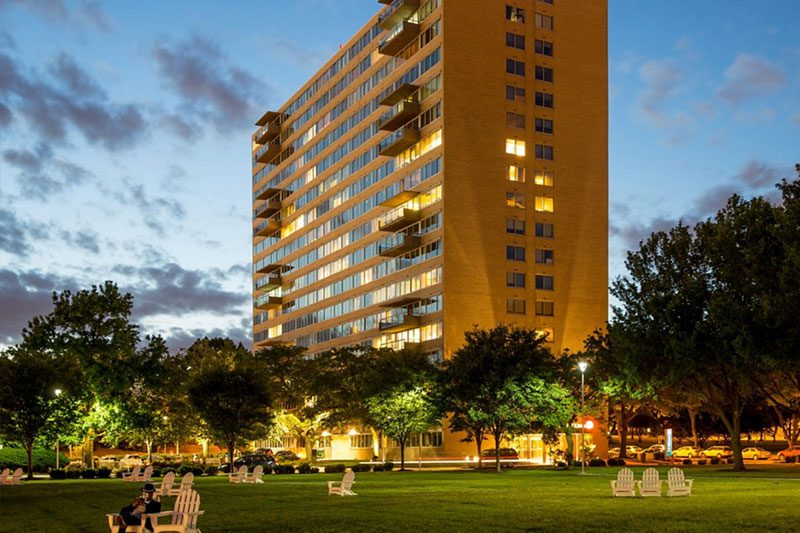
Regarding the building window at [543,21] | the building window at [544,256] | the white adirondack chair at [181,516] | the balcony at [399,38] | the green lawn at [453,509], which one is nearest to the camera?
the white adirondack chair at [181,516]

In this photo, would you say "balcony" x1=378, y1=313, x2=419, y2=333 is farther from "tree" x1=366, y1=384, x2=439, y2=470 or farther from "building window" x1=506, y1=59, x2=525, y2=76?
"building window" x1=506, y1=59, x2=525, y2=76

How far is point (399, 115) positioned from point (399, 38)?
8.68 metres

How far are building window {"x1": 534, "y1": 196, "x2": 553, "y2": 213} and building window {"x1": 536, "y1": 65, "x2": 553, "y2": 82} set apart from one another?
12701 millimetres

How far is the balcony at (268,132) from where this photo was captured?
154625 mm

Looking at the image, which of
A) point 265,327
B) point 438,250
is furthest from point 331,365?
point 265,327

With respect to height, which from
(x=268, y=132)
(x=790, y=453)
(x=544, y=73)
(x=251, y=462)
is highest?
(x=268, y=132)

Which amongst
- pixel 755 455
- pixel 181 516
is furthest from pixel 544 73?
pixel 181 516

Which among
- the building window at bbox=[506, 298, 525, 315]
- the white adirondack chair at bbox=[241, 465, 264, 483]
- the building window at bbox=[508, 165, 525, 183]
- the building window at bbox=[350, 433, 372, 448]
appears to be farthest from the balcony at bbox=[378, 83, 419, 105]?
the white adirondack chair at bbox=[241, 465, 264, 483]

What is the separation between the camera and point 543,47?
103 metres

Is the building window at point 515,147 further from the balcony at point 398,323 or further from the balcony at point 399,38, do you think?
the balcony at point 398,323

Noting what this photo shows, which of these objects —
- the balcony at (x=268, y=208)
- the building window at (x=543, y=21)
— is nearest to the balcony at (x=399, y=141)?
the building window at (x=543, y=21)

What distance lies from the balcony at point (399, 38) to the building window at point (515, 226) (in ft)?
76.0

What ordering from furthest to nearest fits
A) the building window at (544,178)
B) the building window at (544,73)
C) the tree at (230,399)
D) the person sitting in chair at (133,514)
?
the building window at (544,73) → the building window at (544,178) → the tree at (230,399) → the person sitting in chair at (133,514)

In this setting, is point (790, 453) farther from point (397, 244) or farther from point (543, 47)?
point (543, 47)
